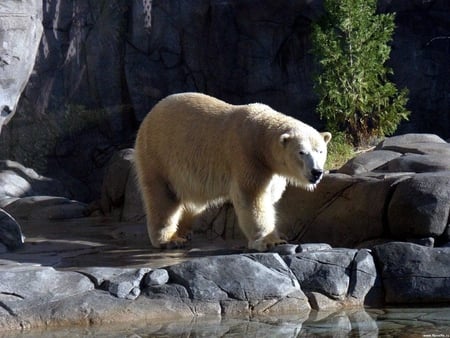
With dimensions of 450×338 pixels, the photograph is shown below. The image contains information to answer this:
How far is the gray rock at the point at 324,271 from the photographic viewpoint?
6586mm

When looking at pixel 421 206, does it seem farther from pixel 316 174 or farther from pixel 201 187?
pixel 201 187

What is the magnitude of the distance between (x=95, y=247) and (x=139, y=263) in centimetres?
133

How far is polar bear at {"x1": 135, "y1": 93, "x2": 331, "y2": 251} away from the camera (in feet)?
25.6

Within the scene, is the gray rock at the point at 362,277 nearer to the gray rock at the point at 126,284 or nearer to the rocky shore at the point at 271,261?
the rocky shore at the point at 271,261

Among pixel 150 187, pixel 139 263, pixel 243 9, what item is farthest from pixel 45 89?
pixel 139 263

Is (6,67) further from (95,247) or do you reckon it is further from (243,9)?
(243,9)

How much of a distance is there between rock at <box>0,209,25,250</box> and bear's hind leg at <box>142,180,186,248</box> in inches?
50.4

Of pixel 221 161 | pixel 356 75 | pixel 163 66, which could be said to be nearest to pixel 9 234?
pixel 221 161

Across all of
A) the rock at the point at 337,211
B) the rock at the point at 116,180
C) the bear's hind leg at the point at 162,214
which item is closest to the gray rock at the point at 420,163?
the rock at the point at 337,211

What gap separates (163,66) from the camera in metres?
17.2

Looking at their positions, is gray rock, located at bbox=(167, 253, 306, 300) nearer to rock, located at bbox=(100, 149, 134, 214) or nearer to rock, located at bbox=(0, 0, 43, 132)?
rock, located at bbox=(0, 0, 43, 132)

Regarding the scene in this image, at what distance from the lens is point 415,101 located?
16031mm

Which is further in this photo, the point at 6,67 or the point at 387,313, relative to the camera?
the point at 6,67

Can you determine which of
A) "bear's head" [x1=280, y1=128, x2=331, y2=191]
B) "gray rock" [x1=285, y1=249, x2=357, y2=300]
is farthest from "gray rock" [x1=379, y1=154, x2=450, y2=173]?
"gray rock" [x1=285, y1=249, x2=357, y2=300]
